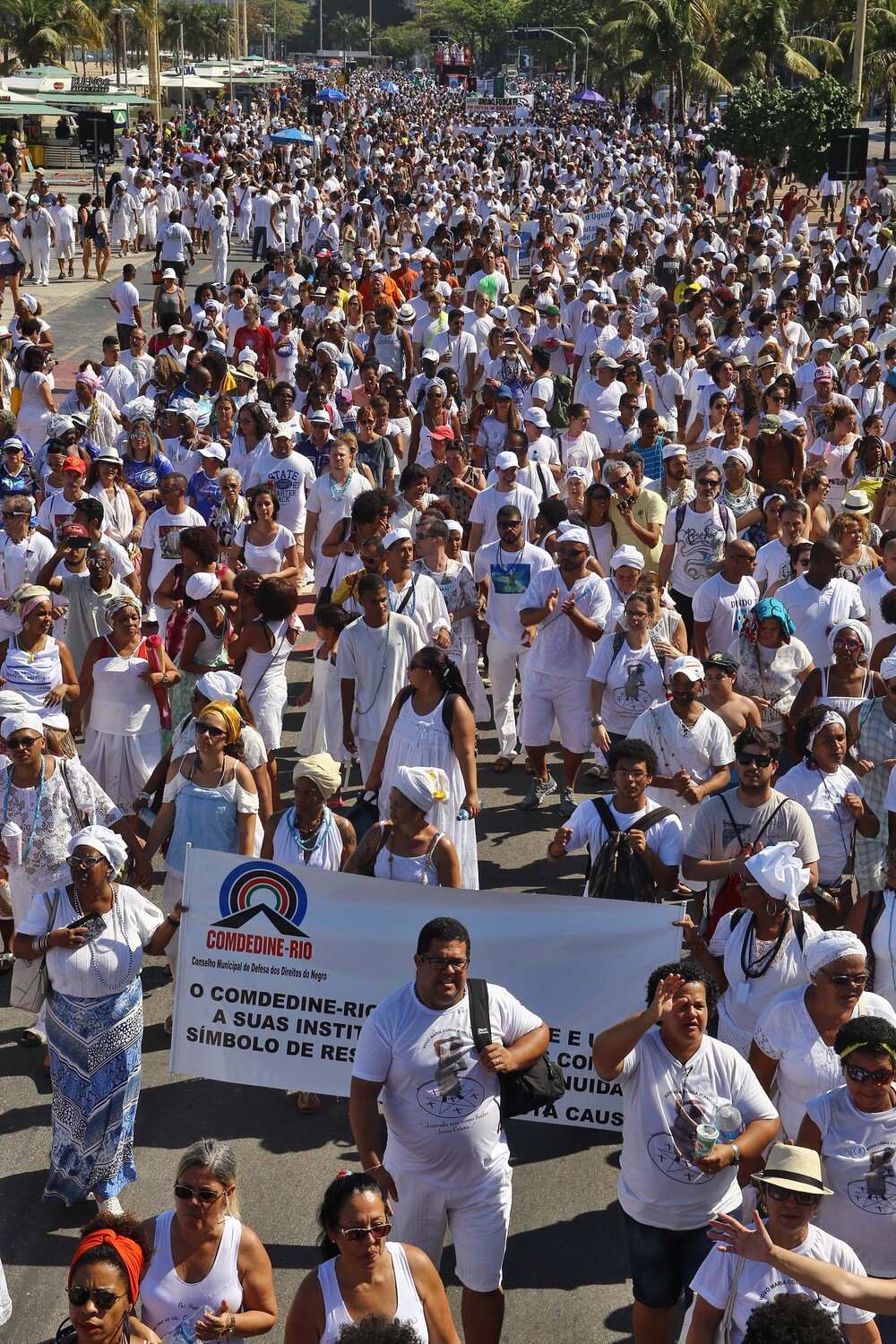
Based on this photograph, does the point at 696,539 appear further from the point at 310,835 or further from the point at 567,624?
the point at 310,835

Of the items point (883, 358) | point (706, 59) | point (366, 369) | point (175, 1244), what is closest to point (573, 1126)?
point (175, 1244)

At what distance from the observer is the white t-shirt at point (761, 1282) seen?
4.27 meters

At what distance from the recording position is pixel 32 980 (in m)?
6.30

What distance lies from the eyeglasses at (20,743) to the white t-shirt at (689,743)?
275 cm

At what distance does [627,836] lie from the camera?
258 inches

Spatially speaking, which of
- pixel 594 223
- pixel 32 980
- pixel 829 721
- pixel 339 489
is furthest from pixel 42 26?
pixel 32 980

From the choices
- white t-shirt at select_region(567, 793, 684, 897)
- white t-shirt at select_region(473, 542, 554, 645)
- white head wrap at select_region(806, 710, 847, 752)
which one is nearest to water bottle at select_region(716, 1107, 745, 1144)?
white t-shirt at select_region(567, 793, 684, 897)

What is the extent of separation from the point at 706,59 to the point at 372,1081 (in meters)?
56.2

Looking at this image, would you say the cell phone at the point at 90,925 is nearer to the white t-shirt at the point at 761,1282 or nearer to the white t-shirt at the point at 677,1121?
the white t-shirt at the point at 677,1121

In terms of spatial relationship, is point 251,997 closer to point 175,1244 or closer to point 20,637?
point 175,1244

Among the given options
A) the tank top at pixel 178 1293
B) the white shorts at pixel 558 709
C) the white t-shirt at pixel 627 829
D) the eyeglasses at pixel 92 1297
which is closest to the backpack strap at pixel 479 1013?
the tank top at pixel 178 1293

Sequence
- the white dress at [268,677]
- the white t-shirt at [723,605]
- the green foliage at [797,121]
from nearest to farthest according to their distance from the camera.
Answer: the white dress at [268,677] → the white t-shirt at [723,605] → the green foliage at [797,121]

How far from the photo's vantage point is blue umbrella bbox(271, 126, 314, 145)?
44.9 m

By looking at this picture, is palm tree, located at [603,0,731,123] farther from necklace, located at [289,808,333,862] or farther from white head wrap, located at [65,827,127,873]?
white head wrap, located at [65,827,127,873]
